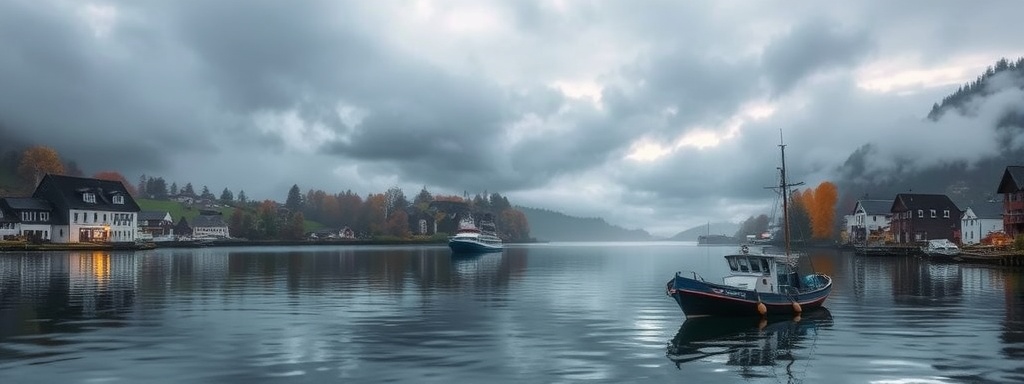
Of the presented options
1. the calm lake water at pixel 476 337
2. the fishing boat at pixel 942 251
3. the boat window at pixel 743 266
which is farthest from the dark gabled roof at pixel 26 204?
the fishing boat at pixel 942 251

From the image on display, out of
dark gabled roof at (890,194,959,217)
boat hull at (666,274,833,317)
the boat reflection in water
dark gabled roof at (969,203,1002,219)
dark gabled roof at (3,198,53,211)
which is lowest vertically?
the boat reflection in water

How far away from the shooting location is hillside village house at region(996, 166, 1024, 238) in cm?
10650

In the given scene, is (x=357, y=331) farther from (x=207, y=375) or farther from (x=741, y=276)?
(x=741, y=276)

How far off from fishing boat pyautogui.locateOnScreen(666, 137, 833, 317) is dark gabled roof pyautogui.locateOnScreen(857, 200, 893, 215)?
499 ft

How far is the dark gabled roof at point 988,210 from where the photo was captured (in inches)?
5330

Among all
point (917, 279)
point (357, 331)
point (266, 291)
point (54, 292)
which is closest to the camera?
point (357, 331)

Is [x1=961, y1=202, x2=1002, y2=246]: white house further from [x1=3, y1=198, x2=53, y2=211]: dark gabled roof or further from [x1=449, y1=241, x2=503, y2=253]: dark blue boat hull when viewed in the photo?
[x1=3, y1=198, x2=53, y2=211]: dark gabled roof

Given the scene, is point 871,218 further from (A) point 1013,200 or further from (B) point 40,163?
(B) point 40,163

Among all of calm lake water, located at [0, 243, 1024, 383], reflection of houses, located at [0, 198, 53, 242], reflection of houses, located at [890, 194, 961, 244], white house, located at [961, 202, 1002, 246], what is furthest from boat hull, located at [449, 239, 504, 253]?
white house, located at [961, 202, 1002, 246]

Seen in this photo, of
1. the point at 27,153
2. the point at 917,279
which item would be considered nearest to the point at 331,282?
the point at 917,279

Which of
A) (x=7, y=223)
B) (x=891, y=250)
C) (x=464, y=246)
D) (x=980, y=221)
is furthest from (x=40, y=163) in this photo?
(x=980, y=221)

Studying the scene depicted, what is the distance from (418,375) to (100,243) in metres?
133

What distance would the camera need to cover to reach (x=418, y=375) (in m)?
23.3

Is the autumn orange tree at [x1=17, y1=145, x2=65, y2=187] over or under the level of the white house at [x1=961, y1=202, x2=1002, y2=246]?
over
